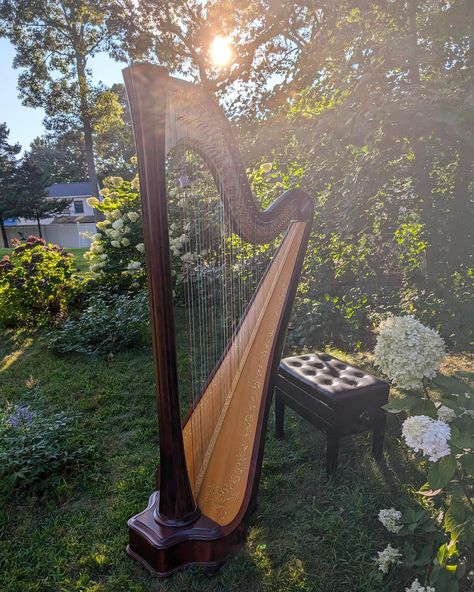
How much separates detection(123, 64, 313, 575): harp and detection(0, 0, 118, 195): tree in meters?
14.8

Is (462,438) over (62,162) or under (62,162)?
under

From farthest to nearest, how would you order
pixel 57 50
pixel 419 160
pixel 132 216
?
pixel 57 50 < pixel 132 216 < pixel 419 160

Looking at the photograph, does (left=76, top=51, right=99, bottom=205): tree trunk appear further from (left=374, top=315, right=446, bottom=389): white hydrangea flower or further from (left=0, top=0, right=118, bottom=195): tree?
(left=374, top=315, right=446, bottom=389): white hydrangea flower

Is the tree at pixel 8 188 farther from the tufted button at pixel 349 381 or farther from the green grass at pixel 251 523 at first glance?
the tufted button at pixel 349 381

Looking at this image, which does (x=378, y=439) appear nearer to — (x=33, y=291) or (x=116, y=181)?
(x=33, y=291)

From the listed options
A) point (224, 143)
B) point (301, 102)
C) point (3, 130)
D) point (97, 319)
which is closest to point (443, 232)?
point (301, 102)

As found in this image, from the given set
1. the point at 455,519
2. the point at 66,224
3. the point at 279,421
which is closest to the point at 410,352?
the point at 455,519

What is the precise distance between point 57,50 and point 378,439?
60.9 feet

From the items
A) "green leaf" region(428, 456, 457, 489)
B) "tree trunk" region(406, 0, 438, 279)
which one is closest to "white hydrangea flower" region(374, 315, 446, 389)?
"green leaf" region(428, 456, 457, 489)

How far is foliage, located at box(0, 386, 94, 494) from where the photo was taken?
2.27 meters

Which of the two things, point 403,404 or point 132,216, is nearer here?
point 403,404

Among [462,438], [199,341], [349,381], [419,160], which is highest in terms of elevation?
[419,160]

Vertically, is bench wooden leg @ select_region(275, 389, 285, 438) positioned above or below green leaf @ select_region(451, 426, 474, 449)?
below

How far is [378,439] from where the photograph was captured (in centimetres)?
238
